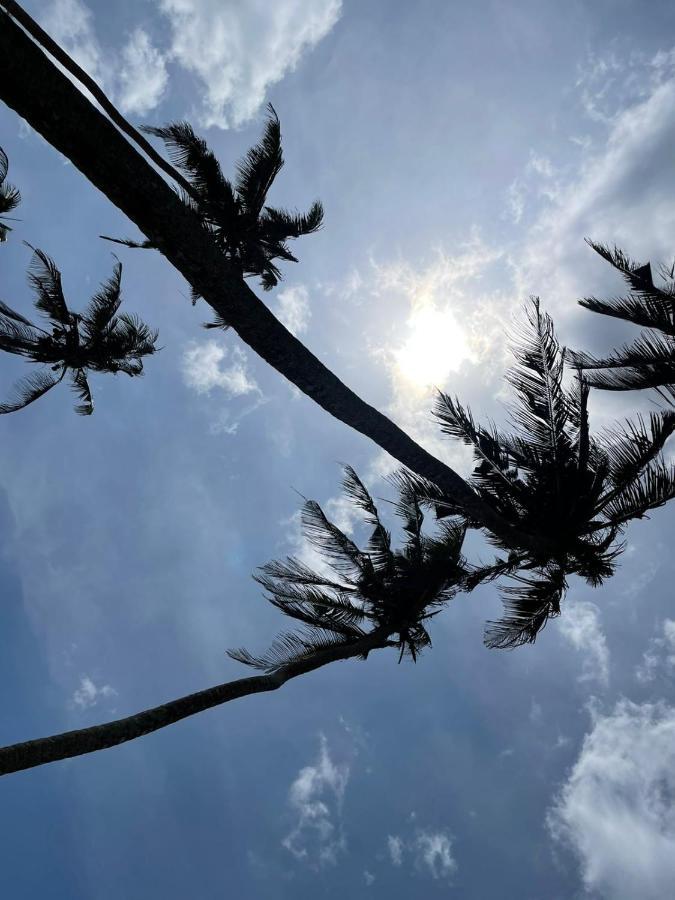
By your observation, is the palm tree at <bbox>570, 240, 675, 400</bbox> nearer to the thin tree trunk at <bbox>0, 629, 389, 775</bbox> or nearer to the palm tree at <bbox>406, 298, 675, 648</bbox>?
the palm tree at <bbox>406, 298, 675, 648</bbox>

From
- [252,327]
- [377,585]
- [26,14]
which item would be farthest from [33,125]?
[377,585]

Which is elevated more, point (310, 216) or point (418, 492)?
point (310, 216)

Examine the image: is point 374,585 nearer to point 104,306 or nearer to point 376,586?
point 376,586

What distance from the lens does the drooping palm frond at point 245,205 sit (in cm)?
826

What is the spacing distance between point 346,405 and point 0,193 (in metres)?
8.71

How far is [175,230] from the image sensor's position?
3039 millimetres

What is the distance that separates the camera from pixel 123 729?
3.49m

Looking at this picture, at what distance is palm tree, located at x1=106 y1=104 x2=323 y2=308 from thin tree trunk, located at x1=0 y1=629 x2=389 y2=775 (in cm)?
560

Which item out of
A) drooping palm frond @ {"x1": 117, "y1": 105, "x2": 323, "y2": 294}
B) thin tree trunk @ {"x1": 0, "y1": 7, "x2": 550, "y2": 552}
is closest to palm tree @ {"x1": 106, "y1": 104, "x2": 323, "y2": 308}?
drooping palm frond @ {"x1": 117, "y1": 105, "x2": 323, "y2": 294}

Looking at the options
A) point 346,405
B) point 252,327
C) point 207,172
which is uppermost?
point 207,172

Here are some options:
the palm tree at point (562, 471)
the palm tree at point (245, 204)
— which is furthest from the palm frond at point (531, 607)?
the palm tree at point (245, 204)

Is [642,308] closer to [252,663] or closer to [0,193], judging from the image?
[252,663]

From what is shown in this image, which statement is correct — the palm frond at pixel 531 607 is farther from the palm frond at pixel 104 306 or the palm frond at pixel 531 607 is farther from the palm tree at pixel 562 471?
the palm frond at pixel 104 306

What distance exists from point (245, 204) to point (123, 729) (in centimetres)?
851
